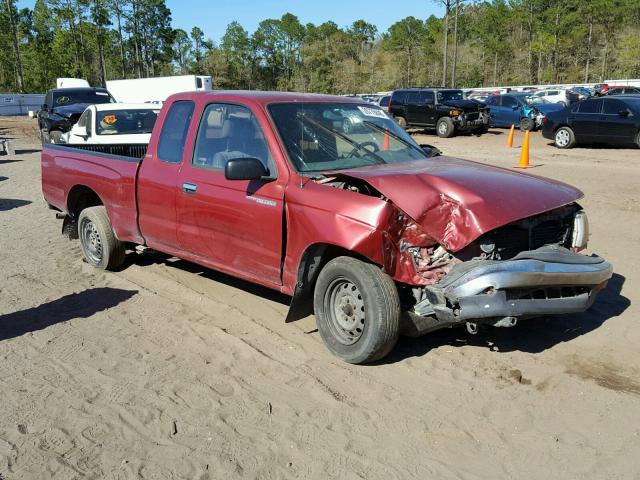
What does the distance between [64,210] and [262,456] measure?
16.0 ft

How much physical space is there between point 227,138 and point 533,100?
2593 centimetres

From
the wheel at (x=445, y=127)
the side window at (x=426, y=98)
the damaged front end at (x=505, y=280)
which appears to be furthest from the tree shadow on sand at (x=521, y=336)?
the side window at (x=426, y=98)

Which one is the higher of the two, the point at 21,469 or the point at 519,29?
the point at 519,29

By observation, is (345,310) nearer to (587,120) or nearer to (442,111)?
(587,120)

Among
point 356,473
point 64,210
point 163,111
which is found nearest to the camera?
point 356,473

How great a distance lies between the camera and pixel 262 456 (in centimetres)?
335

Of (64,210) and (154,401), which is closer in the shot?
(154,401)

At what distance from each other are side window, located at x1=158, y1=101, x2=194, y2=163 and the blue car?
22146 millimetres

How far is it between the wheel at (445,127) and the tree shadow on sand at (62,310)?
1977 centimetres

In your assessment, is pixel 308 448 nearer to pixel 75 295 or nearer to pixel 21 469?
pixel 21 469

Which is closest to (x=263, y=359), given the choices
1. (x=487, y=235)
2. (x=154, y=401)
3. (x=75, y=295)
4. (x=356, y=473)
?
(x=154, y=401)

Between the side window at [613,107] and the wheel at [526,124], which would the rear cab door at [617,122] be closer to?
the side window at [613,107]

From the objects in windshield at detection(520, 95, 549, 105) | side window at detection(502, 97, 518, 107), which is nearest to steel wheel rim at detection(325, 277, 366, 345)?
side window at detection(502, 97, 518, 107)

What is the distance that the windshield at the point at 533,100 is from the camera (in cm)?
2711
